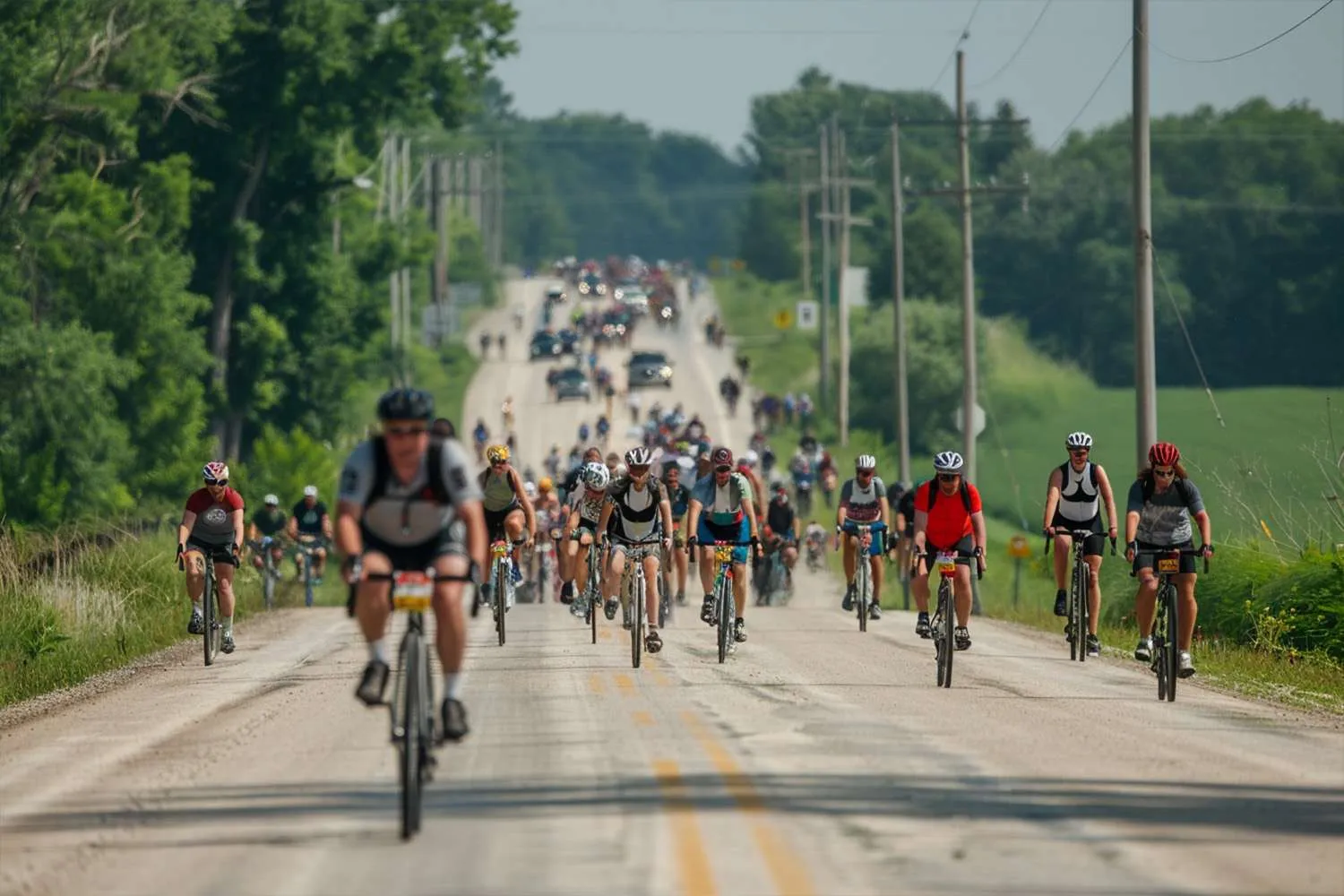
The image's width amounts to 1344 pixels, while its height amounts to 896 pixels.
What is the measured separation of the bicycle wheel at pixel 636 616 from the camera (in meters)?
20.9

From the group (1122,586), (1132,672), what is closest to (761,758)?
(1132,672)

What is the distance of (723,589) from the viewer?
21.6 metres

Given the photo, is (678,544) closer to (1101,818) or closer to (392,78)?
(1101,818)

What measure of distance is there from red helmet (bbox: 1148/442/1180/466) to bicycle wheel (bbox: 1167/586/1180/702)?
3.54 feet

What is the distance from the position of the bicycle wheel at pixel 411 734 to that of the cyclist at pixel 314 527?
2658 cm

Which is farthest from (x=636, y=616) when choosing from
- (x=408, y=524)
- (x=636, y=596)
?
(x=408, y=524)

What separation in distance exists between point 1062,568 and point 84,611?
38.4 feet

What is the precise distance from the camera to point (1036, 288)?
127188mm

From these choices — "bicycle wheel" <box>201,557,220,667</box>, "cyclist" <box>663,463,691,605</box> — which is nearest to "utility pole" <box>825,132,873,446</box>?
"cyclist" <box>663,463,691,605</box>

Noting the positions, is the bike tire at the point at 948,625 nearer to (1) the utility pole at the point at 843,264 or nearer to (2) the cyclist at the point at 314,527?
(2) the cyclist at the point at 314,527

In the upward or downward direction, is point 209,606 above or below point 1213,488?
below

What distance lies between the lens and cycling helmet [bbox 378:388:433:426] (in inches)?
448

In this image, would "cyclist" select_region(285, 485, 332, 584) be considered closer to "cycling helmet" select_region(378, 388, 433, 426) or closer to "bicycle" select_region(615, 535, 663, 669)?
"bicycle" select_region(615, 535, 663, 669)

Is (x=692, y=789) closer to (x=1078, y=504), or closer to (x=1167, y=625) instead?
(x=1167, y=625)
